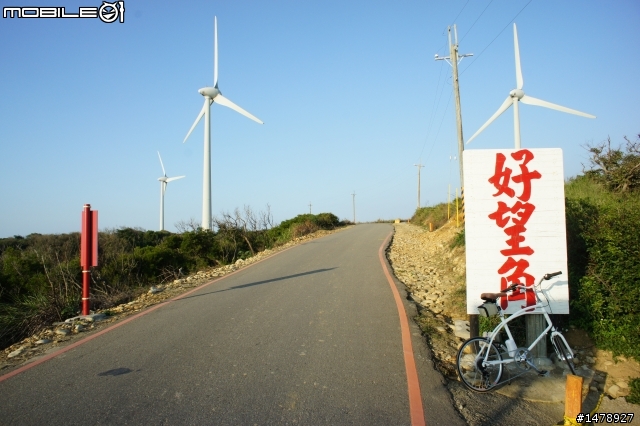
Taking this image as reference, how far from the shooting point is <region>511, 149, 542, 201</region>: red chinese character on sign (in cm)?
606

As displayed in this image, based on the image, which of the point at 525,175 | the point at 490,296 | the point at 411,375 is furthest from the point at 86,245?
the point at 525,175

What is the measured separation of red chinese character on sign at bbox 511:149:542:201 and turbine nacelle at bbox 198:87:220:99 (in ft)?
91.8

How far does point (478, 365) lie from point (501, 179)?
7.67 feet

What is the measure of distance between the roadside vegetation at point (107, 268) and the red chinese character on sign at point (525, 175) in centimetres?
879

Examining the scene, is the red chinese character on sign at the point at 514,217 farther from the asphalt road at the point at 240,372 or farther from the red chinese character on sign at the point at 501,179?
the asphalt road at the point at 240,372

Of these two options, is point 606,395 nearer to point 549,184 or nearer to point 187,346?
point 549,184

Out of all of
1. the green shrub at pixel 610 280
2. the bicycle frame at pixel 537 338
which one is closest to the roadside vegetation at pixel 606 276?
the green shrub at pixel 610 280

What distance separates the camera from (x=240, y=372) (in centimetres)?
532

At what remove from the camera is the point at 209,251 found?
955 inches

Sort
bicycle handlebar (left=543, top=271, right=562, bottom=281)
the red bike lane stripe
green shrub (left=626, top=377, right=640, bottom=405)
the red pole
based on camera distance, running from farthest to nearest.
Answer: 1. the red pole
2. bicycle handlebar (left=543, top=271, right=562, bottom=281)
3. green shrub (left=626, top=377, right=640, bottom=405)
4. the red bike lane stripe

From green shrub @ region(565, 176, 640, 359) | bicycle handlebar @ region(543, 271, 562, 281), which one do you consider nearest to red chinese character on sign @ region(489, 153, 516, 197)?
bicycle handlebar @ region(543, 271, 562, 281)

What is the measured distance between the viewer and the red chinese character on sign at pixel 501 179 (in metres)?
6.09

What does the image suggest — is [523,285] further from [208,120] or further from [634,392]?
[208,120]

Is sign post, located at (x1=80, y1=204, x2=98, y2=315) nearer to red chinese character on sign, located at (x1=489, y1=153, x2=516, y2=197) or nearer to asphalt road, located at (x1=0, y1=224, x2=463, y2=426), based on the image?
asphalt road, located at (x1=0, y1=224, x2=463, y2=426)
